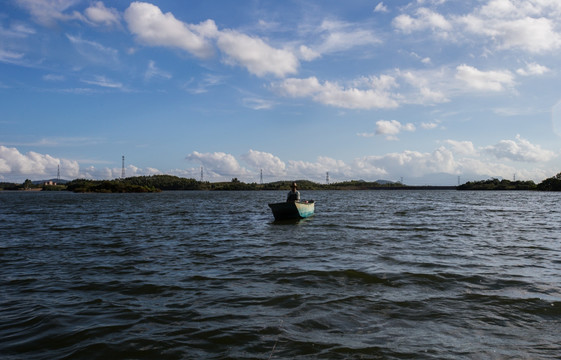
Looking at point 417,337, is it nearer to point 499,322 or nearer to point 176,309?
point 499,322

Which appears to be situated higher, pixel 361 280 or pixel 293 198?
pixel 293 198

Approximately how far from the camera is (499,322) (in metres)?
7.12

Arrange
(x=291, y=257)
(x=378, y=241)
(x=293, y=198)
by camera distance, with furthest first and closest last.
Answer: (x=293, y=198)
(x=378, y=241)
(x=291, y=257)

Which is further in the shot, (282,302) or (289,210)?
(289,210)

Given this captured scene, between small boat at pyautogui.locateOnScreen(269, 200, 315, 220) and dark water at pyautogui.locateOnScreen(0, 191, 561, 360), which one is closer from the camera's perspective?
dark water at pyautogui.locateOnScreen(0, 191, 561, 360)

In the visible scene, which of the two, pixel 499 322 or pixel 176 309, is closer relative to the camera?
pixel 499 322

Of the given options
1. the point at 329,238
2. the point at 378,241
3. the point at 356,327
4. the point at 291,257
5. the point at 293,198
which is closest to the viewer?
the point at 356,327

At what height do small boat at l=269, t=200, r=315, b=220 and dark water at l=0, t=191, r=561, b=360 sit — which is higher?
small boat at l=269, t=200, r=315, b=220

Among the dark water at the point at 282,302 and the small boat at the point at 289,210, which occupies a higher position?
the small boat at the point at 289,210

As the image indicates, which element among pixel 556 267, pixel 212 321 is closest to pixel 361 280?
pixel 212 321

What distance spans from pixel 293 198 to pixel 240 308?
21.3 metres

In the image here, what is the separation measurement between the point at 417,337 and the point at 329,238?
13.4 meters

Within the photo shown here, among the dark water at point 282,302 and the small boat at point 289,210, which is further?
the small boat at point 289,210

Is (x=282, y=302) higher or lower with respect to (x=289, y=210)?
lower
